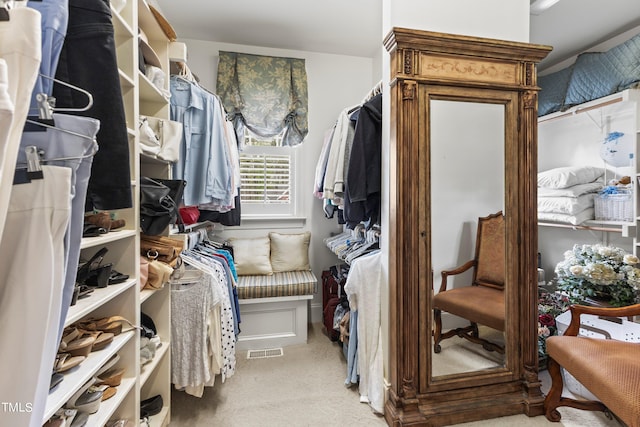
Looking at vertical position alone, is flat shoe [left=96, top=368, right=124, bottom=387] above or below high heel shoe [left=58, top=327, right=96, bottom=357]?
below

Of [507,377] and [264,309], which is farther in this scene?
[264,309]

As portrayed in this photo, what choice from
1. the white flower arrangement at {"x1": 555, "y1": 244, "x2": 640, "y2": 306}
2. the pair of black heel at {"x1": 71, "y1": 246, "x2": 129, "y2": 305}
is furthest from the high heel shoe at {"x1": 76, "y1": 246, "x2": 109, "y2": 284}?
the white flower arrangement at {"x1": 555, "y1": 244, "x2": 640, "y2": 306}

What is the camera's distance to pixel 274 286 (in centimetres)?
247

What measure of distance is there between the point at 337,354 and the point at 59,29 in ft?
7.97

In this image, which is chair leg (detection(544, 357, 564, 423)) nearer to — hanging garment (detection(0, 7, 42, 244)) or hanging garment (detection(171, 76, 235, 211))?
hanging garment (detection(171, 76, 235, 211))

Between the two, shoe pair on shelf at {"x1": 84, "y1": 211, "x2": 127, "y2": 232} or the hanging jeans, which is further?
shoe pair on shelf at {"x1": 84, "y1": 211, "x2": 127, "y2": 232}

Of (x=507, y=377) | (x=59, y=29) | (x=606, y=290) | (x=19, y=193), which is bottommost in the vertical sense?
(x=507, y=377)

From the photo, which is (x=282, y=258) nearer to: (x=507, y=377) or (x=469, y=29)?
(x=507, y=377)

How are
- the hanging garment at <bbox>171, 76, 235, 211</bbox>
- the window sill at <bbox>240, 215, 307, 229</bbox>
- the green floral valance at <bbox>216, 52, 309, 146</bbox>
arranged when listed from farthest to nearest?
the window sill at <bbox>240, 215, 307, 229</bbox> < the green floral valance at <bbox>216, 52, 309, 146</bbox> < the hanging garment at <bbox>171, 76, 235, 211</bbox>

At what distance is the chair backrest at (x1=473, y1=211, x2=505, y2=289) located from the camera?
1.72 m

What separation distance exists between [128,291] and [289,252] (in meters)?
1.72

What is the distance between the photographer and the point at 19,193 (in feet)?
1.77

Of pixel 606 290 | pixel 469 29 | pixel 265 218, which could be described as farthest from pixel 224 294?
pixel 606 290

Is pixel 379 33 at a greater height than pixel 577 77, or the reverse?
pixel 379 33
